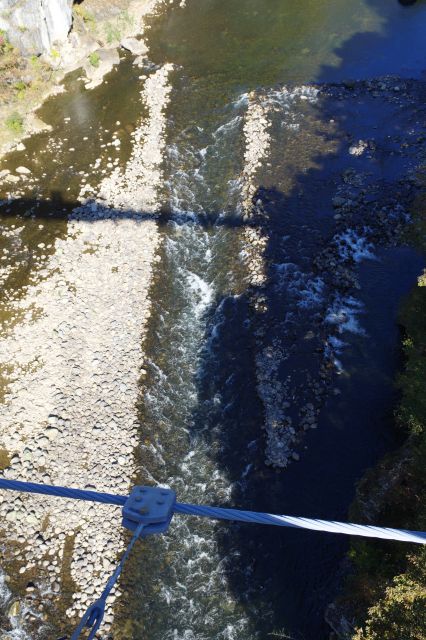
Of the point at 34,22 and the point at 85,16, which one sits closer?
the point at 34,22

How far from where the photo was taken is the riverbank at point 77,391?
14219 mm

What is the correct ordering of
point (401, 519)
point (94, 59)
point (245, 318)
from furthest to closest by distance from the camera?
point (94, 59), point (245, 318), point (401, 519)

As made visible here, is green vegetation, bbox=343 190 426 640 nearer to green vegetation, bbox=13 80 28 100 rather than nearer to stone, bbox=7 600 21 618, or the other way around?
stone, bbox=7 600 21 618

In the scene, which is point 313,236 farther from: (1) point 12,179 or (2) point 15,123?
(2) point 15,123

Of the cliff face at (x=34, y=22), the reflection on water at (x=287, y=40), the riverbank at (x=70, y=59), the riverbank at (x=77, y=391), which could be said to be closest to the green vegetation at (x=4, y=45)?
the riverbank at (x=70, y=59)

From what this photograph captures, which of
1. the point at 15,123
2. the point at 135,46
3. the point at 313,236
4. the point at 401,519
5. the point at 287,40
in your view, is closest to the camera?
the point at 401,519

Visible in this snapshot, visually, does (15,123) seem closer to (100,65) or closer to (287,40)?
(100,65)

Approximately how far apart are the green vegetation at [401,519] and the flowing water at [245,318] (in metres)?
0.85

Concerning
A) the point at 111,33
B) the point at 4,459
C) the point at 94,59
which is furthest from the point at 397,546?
the point at 111,33

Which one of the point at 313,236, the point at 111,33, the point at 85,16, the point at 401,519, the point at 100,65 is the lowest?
the point at 401,519

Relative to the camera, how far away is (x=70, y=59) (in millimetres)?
33875

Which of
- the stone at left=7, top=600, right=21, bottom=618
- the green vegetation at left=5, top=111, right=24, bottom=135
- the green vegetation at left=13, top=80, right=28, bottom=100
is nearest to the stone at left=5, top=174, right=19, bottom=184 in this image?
the green vegetation at left=5, top=111, right=24, bottom=135

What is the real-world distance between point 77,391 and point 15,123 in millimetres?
20263

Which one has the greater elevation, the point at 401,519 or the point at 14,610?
the point at 401,519
